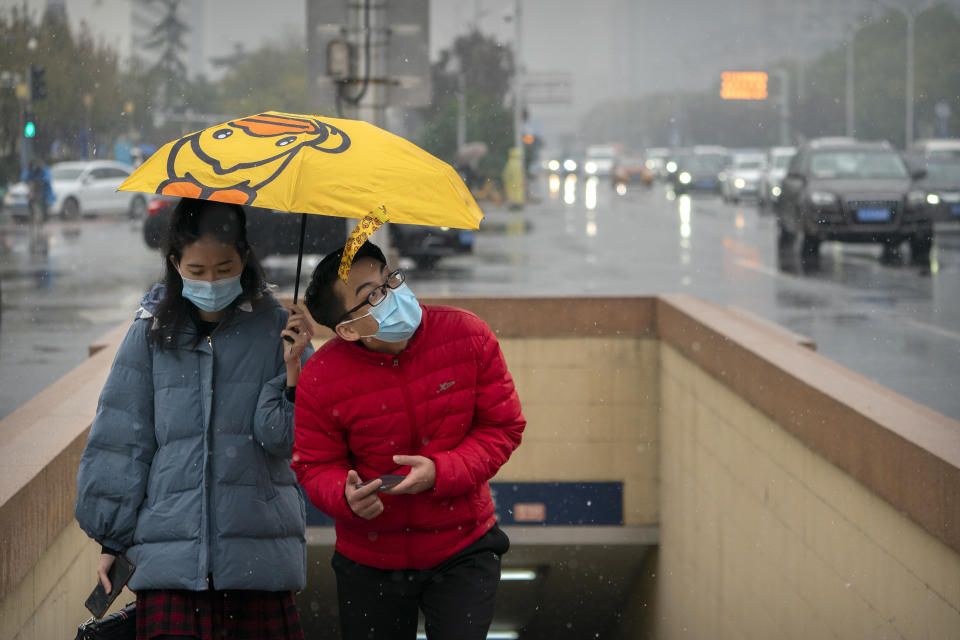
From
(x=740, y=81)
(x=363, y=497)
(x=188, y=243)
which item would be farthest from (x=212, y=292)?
(x=740, y=81)

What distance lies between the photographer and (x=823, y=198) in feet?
61.3

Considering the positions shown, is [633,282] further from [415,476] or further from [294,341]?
[415,476]

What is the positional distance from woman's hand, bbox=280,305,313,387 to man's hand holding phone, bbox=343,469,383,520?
1.05 ft

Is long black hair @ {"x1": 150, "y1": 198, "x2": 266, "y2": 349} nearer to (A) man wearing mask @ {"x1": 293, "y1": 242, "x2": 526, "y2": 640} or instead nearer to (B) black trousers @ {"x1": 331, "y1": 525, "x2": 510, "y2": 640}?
(A) man wearing mask @ {"x1": 293, "y1": 242, "x2": 526, "y2": 640}

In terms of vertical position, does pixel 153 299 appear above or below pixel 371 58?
below

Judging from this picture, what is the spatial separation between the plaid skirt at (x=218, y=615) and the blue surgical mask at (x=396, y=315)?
31.2 inches

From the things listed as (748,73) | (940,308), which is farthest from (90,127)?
(940,308)

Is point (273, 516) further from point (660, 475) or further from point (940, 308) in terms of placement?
point (940, 308)

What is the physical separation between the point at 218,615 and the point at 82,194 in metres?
32.0

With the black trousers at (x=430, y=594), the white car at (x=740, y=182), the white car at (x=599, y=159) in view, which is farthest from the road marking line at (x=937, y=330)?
the white car at (x=599, y=159)

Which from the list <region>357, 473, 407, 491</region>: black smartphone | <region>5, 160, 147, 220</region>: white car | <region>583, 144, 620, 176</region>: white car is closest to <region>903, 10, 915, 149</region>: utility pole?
<region>5, 160, 147, 220</region>: white car

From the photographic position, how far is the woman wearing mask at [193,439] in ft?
9.93

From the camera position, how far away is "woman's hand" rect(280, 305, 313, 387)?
3.01 meters

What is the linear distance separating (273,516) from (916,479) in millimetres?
1728
